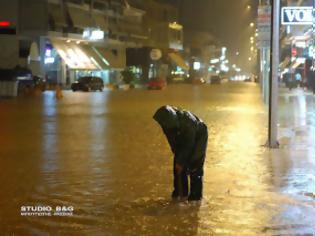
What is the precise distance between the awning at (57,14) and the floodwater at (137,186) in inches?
1706

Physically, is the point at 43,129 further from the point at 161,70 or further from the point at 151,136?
the point at 161,70

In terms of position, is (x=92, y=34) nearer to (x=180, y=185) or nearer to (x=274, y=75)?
(x=274, y=75)

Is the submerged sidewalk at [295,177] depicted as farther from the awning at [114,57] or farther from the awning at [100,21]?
the awning at [114,57]

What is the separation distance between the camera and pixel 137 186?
961 centimetres

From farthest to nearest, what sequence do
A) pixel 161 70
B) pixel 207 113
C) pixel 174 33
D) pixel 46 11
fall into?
pixel 174 33
pixel 161 70
pixel 46 11
pixel 207 113

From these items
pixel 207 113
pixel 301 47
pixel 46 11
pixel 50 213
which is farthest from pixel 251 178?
pixel 301 47

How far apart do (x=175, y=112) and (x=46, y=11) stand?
5276 centimetres

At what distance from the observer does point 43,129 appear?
18.4 m

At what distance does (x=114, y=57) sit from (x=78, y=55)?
10.8 m

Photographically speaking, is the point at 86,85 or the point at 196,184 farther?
the point at 86,85

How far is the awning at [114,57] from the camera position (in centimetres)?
7269

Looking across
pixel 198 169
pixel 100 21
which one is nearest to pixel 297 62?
pixel 100 21

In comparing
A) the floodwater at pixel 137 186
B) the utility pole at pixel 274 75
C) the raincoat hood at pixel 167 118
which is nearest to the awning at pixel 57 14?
the floodwater at pixel 137 186

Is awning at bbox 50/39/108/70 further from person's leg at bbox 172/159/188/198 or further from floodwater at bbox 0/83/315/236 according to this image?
person's leg at bbox 172/159/188/198
